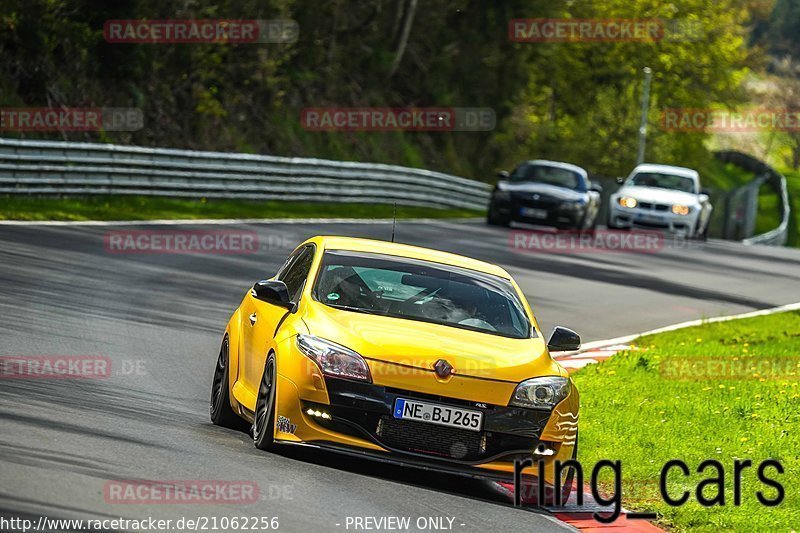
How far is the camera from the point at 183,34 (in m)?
36.4

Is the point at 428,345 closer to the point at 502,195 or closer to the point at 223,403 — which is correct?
the point at 223,403

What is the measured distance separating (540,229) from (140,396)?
26110 mm

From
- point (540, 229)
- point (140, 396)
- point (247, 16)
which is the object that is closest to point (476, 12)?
point (247, 16)

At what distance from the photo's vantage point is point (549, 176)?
35.8m

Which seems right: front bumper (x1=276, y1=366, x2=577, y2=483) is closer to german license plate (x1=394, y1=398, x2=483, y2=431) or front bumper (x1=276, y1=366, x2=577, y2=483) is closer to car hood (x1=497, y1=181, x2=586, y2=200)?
german license plate (x1=394, y1=398, x2=483, y2=431)

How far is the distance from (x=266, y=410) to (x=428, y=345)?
103cm

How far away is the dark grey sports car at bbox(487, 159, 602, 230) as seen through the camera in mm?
34406

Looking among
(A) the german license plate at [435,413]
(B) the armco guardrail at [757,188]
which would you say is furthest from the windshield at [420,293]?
(B) the armco guardrail at [757,188]

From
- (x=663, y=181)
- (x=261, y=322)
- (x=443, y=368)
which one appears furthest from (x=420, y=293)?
(x=663, y=181)

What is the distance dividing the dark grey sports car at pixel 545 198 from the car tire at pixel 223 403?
23908 mm

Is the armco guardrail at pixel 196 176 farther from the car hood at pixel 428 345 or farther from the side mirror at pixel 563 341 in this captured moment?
the car hood at pixel 428 345

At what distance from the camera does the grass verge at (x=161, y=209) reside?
24.6m

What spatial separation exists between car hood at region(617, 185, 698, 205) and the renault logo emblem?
27791 millimetres

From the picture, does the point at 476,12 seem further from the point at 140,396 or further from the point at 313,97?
the point at 140,396
